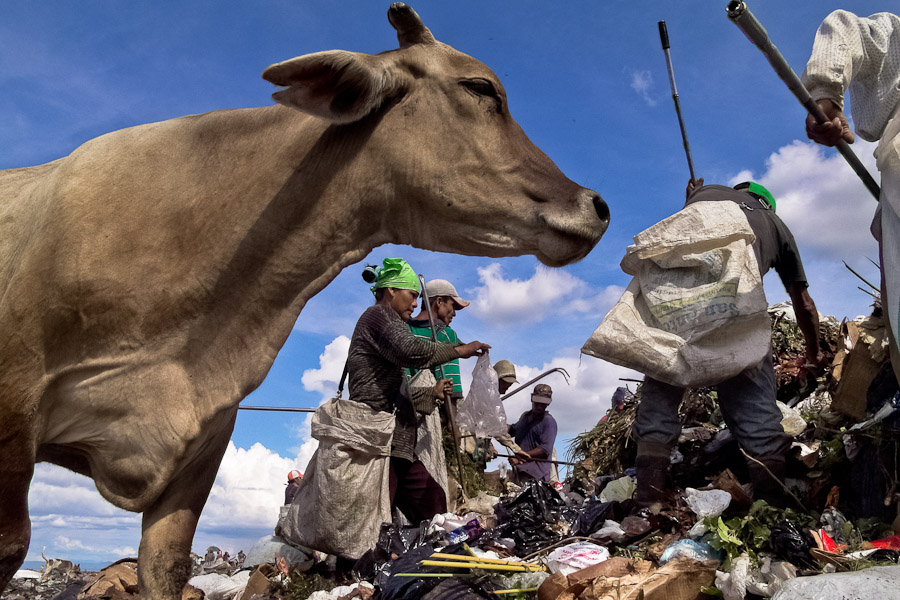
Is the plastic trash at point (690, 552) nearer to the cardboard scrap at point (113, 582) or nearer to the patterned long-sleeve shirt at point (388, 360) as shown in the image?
the patterned long-sleeve shirt at point (388, 360)

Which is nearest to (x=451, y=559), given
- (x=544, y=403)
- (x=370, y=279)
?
(x=370, y=279)

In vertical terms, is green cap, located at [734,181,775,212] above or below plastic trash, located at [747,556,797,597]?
above

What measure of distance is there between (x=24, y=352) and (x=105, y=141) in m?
0.97

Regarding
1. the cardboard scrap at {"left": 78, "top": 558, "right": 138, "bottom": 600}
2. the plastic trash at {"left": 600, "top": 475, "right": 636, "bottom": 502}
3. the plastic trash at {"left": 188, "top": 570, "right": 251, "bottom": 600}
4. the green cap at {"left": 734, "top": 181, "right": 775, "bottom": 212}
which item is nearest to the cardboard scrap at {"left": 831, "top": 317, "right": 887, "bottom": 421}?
the green cap at {"left": 734, "top": 181, "right": 775, "bottom": 212}

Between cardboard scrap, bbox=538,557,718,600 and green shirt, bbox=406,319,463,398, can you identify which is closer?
cardboard scrap, bbox=538,557,718,600

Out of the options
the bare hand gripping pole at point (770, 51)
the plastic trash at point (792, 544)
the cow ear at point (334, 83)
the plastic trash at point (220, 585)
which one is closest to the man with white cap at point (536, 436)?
the plastic trash at point (220, 585)

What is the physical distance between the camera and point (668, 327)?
3969 millimetres

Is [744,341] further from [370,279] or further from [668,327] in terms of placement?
[370,279]

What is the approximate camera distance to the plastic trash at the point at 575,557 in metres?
3.44

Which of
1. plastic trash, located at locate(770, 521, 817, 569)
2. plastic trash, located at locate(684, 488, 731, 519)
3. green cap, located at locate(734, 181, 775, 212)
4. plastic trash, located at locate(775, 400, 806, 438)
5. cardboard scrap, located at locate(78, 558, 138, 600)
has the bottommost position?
cardboard scrap, located at locate(78, 558, 138, 600)

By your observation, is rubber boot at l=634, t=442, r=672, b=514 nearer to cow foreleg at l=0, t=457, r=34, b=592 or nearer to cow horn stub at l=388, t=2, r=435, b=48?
cow horn stub at l=388, t=2, r=435, b=48

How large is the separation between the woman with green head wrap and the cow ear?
263 centimetres

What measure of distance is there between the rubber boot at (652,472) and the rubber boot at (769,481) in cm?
46

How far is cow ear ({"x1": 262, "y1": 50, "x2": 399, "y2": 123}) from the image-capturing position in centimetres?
258
